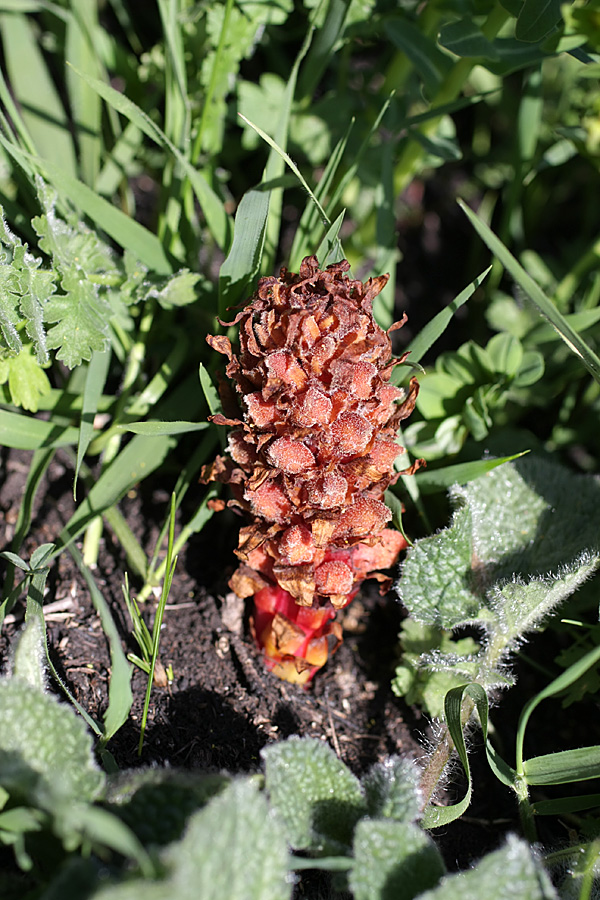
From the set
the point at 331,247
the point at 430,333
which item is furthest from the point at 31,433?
the point at 430,333

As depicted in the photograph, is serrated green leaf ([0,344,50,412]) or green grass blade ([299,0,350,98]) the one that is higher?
green grass blade ([299,0,350,98])

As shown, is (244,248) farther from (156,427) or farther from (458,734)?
(458,734)

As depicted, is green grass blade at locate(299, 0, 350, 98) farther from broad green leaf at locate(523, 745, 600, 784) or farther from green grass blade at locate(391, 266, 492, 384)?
broad green leaf at locate(523, 745, 600, 784)

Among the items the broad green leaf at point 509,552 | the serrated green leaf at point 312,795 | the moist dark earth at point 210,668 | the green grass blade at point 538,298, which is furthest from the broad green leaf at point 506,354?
the serrated green leaf at point 312,795

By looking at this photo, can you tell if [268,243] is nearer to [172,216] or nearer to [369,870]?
[172,216]

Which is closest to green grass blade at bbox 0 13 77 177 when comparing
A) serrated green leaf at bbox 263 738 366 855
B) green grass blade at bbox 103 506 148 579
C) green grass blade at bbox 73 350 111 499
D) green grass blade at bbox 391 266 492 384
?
green grass blade at bbox 73 350 111 499

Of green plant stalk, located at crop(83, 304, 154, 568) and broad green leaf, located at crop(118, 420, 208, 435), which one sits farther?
green plant stalk, located at crop(83, 304, 154, 568)

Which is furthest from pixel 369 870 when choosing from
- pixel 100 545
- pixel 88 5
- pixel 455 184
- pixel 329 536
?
pixel 455 184
